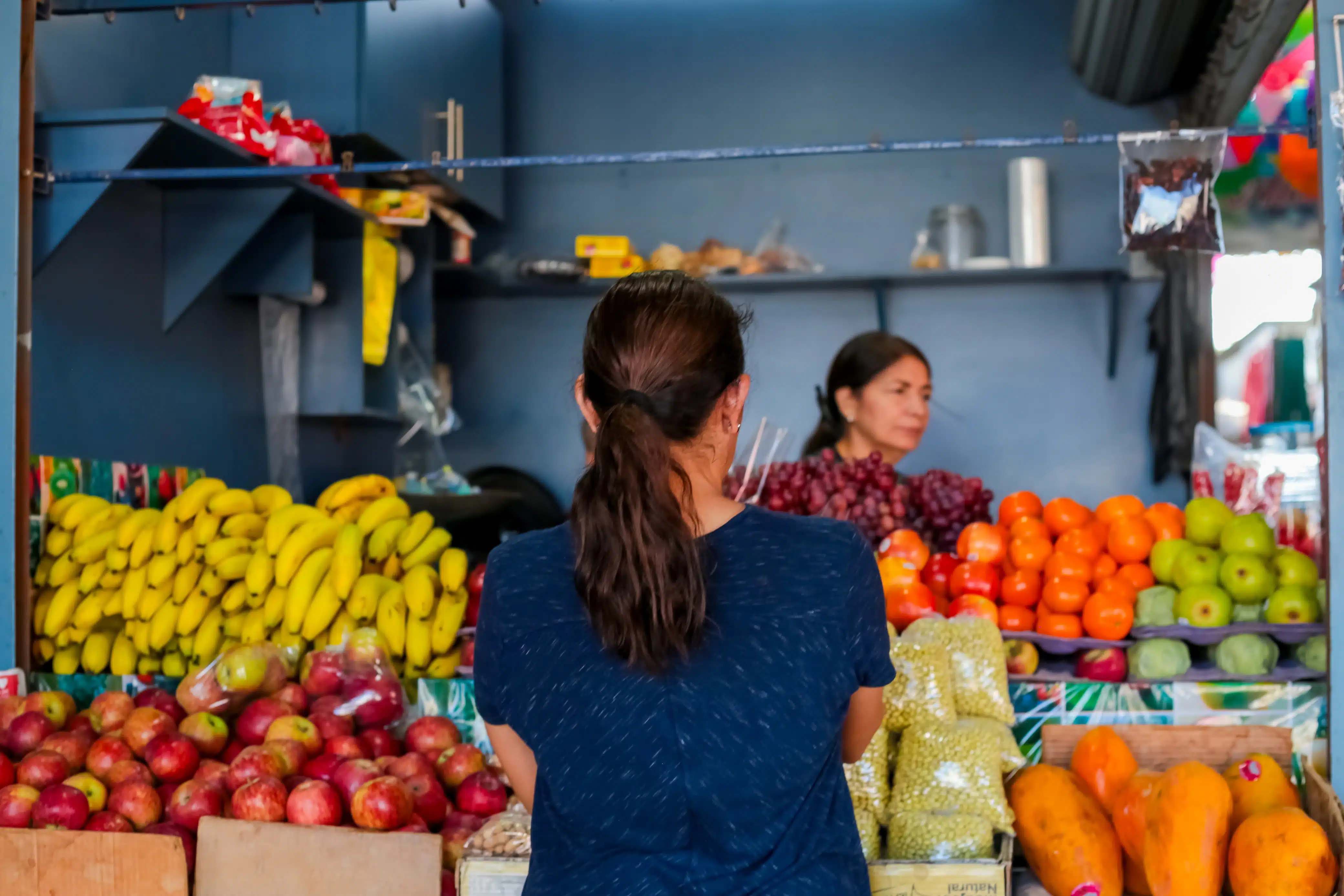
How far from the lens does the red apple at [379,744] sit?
7.43 feet

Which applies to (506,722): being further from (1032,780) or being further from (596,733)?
(1032,780)

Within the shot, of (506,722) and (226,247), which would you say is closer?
(506,722)

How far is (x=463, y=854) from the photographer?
1815 millimetres

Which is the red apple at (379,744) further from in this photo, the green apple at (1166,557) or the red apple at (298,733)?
the green apple at (1166,557)

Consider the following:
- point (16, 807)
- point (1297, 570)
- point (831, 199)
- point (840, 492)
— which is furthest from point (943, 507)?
point (831, 199)

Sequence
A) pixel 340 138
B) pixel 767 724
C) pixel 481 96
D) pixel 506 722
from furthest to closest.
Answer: pixel 481 96, pixel 340 138, pixel 506 722, pixel 767 724

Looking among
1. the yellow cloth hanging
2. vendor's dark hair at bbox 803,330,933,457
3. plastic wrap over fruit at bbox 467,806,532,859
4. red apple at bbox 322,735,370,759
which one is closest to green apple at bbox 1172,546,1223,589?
plastic wrap over fruit at bbox 467,806,532,859

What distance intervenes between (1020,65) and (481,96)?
2120 millimetres

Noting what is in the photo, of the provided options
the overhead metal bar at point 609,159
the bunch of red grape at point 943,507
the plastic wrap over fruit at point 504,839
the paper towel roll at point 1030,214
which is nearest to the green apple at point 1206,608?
the bunch of red grape at point 943,507

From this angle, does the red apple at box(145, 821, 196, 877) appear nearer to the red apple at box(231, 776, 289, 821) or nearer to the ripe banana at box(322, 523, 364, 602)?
the red apple at box(231, 776, 289, 821)

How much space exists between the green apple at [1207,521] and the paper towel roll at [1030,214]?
2.34m

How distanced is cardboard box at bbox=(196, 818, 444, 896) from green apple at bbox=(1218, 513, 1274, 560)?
155 cm

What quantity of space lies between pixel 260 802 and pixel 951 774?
1060 mm

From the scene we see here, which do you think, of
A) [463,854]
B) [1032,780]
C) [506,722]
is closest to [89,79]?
[463,854]
